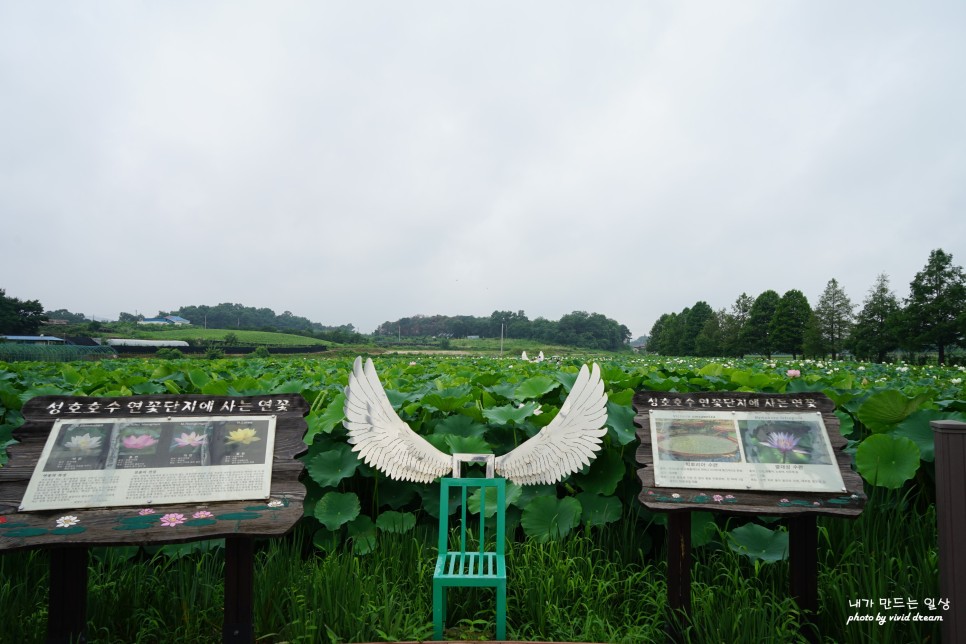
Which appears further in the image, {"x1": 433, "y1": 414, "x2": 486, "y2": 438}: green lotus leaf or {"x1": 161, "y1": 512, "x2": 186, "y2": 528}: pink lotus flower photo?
{"x1": 433, "y1": 414, "x2": 486, "y2": 438}: green lotus leaf

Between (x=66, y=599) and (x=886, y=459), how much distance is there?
139 inches

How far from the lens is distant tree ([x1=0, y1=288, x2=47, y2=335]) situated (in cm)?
4894

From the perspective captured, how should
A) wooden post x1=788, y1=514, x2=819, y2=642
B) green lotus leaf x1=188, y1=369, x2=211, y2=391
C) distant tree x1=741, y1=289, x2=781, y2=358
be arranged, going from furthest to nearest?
distant tree x1=741, y1=289, x2=781, y2=358 → green lotus leaf x1=188, y1=369, x2=211, y2=391 → wooden post x1=788, y1=514, x2=819, y2=642

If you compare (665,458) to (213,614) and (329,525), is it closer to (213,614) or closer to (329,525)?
(329,525)

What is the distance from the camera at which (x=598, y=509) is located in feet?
9.16

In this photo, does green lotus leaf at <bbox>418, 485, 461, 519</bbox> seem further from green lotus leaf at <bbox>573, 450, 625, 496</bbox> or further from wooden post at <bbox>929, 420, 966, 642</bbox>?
wooden post at <bbox>929, 420, 966, 642</bbox>

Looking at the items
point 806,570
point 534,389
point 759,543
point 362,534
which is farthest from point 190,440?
point 759,543

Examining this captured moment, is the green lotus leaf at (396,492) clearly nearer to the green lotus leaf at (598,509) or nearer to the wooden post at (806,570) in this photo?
the green lotus leaf at (598,509)

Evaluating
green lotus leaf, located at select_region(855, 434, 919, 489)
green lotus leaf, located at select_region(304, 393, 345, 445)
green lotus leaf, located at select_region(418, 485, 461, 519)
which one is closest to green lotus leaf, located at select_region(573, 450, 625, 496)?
green lotus leaf, located at select_region(418, 485, 461, 519)

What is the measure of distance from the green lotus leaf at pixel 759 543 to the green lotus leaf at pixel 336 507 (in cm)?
192

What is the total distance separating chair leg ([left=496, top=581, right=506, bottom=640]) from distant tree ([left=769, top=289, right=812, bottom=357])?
50.3 m

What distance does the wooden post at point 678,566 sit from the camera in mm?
2057

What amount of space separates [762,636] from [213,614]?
231cm

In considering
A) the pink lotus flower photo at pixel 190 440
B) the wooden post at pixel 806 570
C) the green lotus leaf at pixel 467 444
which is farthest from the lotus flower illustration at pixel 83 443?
the wooden post at pixel 806 570
